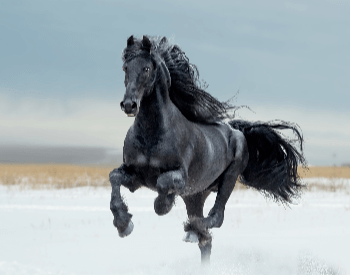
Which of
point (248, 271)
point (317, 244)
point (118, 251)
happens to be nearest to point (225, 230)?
point (317, 244)

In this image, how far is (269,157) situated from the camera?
254 inches

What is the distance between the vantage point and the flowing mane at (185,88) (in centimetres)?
480

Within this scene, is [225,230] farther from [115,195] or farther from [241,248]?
[115,195]

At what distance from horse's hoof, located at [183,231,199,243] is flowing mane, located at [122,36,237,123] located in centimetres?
139

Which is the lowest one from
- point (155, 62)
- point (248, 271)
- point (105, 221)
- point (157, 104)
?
point (248, 271)

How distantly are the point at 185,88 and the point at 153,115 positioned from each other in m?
0.77

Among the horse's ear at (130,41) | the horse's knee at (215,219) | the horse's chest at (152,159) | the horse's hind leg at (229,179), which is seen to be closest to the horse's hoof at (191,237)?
the horse's knee at (215,219)

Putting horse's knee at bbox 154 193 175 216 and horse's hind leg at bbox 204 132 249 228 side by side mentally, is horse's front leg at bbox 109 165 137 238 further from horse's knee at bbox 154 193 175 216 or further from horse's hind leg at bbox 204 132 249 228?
horse's hind leg at bbox 204 132 249 228

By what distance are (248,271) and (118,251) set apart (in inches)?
118

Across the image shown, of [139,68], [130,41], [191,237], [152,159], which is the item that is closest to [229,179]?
[191,237]

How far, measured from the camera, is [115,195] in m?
4.36

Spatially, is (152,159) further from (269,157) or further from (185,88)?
(269,157)

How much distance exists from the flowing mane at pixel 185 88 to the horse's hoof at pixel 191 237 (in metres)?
1.39

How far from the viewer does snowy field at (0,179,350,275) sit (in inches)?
292
